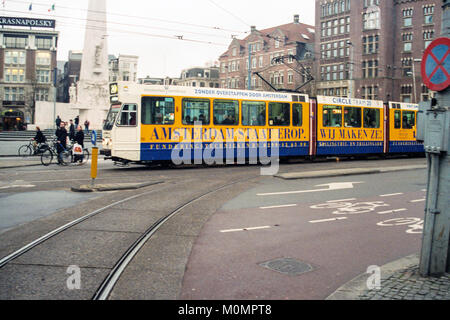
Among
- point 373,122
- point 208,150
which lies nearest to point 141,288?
point 208,150

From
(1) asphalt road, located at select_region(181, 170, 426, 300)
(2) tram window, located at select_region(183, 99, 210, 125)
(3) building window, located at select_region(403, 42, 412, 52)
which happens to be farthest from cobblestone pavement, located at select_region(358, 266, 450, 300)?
(3) building window, located at select_region(403, 42, 412, 52)

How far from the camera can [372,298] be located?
4.53 meters

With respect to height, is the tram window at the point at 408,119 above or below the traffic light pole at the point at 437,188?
above

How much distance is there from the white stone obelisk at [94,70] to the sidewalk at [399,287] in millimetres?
33891

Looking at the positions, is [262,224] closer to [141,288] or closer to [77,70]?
[141,288]

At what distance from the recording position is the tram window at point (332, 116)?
78.1 feet

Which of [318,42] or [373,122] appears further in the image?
[318,42]

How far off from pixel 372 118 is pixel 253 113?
28.3ft

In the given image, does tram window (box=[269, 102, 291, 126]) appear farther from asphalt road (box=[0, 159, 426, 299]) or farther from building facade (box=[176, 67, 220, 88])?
building facade (box=[176, 67, 220, 88])

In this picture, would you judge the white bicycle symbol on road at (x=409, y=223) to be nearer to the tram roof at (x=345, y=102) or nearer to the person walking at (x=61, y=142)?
the tram roof at (x=345, y=102)

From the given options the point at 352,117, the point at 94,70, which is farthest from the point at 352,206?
the point at 94,70

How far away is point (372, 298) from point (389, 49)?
69989mm

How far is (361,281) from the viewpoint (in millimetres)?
5066

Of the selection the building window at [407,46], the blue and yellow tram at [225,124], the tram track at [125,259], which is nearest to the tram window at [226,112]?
the blue and yellow tram at [225,124]
